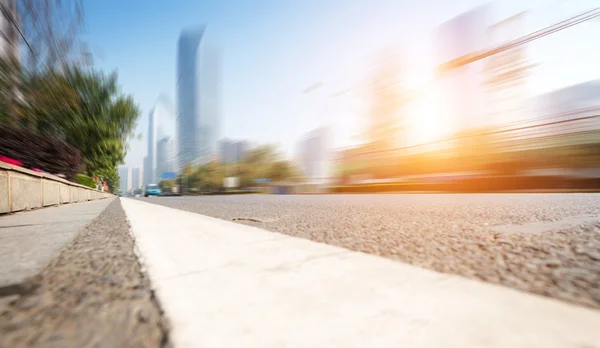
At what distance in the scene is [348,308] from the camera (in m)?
0.67

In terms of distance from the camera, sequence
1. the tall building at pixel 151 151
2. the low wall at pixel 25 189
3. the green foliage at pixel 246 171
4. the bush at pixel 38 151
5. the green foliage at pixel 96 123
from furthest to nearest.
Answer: the tall building at pixel 151 151 < the green foliage at pixel 246 171 < the green foliage at pixel 96 123 < the bush at pixel 38 151 < the low wall at pixel 25 189

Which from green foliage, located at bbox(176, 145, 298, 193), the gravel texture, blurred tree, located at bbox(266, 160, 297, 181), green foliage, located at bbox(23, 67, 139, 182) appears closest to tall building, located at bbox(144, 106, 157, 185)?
green foliage, located at bbox(176, 145, 298, 193)

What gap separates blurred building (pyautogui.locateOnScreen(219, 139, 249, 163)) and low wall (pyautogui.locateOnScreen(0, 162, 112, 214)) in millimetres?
44566

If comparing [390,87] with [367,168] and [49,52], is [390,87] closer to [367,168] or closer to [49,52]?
[367,168]

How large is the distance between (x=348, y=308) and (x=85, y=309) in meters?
0.73

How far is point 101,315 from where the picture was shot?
0.66 meters

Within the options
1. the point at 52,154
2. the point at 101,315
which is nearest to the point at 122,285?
the point at 101,315

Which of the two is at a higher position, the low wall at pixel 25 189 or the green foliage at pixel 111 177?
the green foliage at pixel 111 177

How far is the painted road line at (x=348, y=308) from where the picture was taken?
0.53m

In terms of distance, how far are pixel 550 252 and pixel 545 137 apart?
29.3 ft

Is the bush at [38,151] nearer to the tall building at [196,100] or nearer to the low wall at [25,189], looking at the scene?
the low wall at [25,189]

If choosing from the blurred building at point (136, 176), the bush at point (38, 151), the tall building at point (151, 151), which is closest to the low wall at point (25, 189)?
the bush at point (38, 151)

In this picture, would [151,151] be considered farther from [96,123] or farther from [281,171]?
[96,123]

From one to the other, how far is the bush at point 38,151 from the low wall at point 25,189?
1007mm
